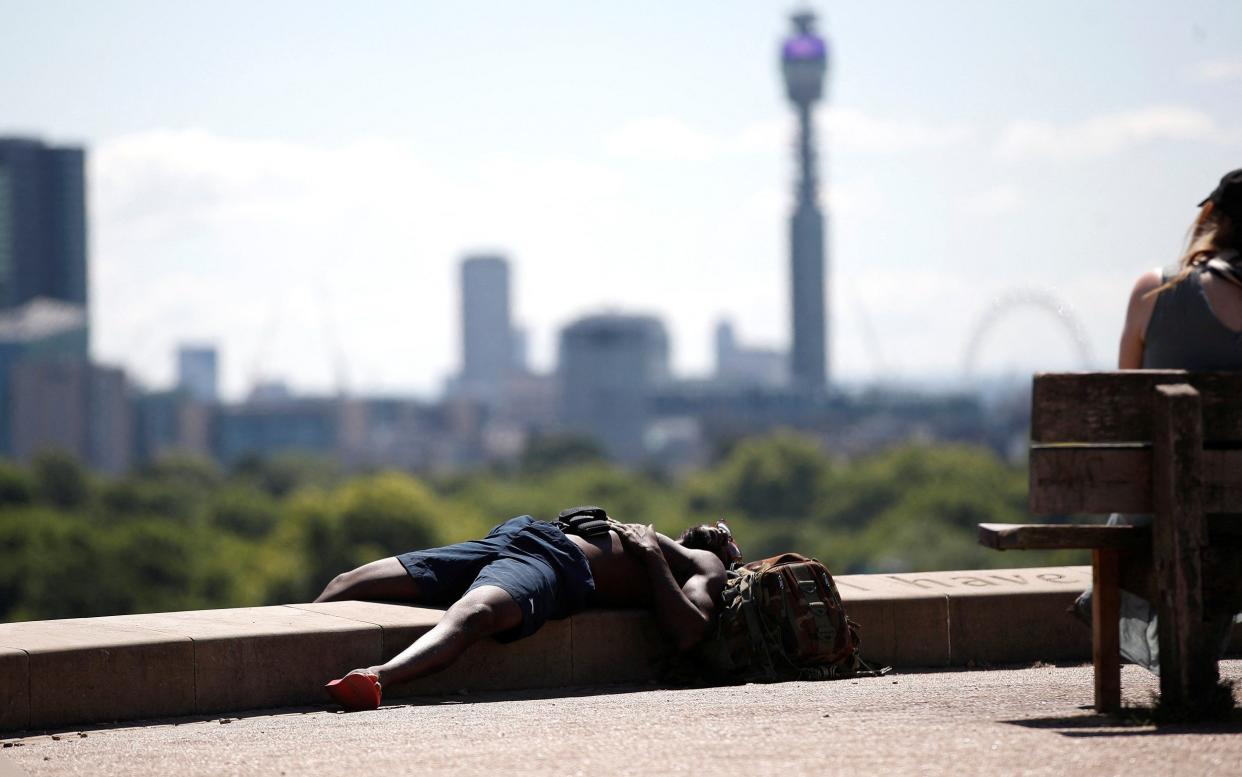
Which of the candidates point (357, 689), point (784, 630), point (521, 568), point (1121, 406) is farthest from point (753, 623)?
point (1121, 406)

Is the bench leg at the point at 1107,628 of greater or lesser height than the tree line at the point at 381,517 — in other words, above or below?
above

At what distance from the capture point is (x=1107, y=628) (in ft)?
23.6

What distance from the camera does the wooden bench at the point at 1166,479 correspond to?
6.75m

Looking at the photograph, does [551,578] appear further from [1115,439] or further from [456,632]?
[1115,439]

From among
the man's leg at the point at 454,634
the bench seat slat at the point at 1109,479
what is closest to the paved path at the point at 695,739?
the man's leg at the point at 454,634

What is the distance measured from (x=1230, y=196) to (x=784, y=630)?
2817 millimetres

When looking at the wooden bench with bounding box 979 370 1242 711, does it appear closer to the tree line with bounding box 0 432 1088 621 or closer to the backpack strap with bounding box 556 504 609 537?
the backpack strap with bounding box 556 504 609 537

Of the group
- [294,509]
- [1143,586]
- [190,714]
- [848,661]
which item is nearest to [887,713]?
[1143,586]

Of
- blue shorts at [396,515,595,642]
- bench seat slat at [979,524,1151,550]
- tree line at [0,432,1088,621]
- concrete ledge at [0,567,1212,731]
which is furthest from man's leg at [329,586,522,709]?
tree line at [0,432,1088,621]

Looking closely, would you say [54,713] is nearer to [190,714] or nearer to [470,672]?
[190,714]

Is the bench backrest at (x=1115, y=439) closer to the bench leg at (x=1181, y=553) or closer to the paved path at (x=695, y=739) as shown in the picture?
the bench leg at (x=1181, y=553)

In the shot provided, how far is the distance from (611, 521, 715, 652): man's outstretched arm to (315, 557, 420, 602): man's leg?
1057 millimetres

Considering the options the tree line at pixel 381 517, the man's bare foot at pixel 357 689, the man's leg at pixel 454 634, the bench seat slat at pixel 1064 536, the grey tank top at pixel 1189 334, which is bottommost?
the tree line at pixel 381 517

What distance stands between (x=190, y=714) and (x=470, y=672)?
1.33 metres
